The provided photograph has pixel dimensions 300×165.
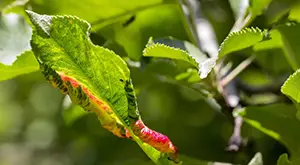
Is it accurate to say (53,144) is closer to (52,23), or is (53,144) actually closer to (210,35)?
(210,35)

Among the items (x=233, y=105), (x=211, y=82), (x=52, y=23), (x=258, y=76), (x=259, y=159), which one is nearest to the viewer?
(x=52, y=23)

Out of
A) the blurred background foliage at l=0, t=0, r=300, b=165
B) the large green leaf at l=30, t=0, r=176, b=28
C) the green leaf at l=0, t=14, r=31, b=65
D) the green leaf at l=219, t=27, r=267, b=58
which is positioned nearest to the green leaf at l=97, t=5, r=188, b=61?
the blurred background foliage at l=0, t=0, r=300, b=165

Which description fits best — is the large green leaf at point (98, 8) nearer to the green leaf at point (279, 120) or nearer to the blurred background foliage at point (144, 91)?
the blurred background foliage at point (144, 91)

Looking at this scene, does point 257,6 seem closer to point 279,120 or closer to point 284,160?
point 279,120

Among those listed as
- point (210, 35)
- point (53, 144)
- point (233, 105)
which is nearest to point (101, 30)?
point (233, 105)

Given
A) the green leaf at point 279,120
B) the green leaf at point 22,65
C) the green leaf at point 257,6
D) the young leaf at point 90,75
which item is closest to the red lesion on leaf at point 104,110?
the young leaf at point 90,75

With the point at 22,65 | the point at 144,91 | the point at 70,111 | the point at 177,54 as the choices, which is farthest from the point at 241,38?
the point at 144,91
